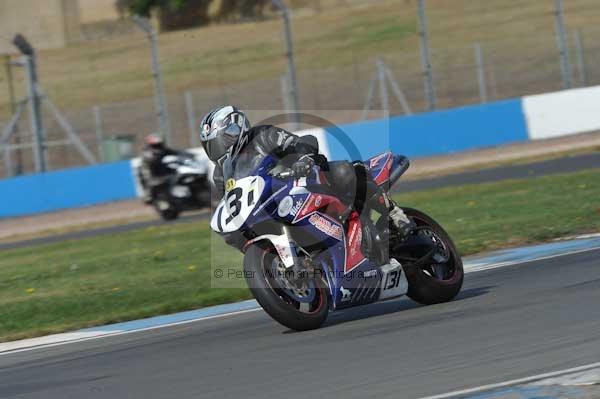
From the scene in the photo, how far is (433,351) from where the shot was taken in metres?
6.25

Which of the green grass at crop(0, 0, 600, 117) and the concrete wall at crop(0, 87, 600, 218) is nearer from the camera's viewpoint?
the concrete wall at crop(0, 87, 600, 218)

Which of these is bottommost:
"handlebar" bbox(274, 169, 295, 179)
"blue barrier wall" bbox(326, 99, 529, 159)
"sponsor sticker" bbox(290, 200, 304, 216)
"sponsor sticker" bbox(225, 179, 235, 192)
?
"blue barrier wall" bbox(326, 99, 529, 159)

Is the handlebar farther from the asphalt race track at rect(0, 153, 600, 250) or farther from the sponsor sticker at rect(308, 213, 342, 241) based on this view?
the asphalt race track at rect(0, 153, 600, 250)

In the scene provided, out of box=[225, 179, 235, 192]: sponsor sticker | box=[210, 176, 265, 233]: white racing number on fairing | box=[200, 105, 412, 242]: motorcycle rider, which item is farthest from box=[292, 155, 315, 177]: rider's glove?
box=[225, 179, 235, 192]: sponsor sticker

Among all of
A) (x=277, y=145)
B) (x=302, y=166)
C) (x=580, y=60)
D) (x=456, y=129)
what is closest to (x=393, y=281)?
(x=302, y=166)

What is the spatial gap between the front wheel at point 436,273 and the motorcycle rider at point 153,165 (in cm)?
1250

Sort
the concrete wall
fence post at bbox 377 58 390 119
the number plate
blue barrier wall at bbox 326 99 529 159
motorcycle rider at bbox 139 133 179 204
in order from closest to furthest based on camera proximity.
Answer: the number plate < motorcycle rider at bbox 139 133 179 204 < the concrete wall < blue barrier wall at bbox 326 99 529 159 < fence post at bbox 377 58 390 119

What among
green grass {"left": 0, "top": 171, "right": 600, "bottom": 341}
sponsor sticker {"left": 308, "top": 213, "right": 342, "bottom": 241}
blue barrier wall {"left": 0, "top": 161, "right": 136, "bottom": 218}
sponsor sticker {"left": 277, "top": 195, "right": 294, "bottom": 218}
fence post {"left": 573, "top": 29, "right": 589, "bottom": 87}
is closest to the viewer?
sponsor sticker {"left": 277, "top": 195, "right": 294, "bottom": 218}

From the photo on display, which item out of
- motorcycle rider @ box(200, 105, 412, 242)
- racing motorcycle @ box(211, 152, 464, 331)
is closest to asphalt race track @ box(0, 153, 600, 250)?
racing motorcycle @ box(211, 152, 464, 331)

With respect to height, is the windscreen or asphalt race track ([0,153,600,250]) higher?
the windscreen

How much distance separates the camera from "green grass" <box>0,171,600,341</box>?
→ 9758mm

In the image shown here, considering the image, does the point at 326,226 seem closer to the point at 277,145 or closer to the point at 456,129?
the point at 277,145

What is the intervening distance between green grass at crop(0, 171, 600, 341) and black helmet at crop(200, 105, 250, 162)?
974 mm

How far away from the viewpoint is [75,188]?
2423cm
